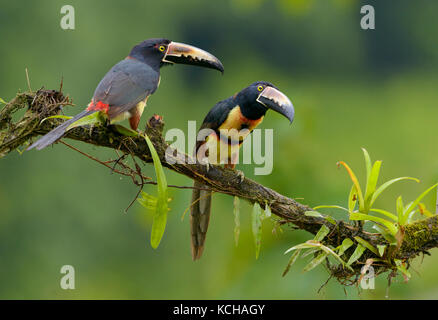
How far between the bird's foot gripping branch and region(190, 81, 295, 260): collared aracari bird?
44cm

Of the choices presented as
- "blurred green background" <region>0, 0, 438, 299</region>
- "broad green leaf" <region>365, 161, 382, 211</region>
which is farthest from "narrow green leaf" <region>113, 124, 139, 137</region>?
"blurred green background" <region>0, 0, 438, 299</region>

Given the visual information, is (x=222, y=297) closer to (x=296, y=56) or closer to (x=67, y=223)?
(x=67, y=223)

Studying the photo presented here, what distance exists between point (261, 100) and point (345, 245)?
0.81m

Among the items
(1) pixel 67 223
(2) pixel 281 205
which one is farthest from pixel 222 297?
(1) pixel 67 223

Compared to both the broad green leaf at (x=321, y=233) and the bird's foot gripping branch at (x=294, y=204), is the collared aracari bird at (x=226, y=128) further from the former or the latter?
the broad green leaf at (x=321, y=233)

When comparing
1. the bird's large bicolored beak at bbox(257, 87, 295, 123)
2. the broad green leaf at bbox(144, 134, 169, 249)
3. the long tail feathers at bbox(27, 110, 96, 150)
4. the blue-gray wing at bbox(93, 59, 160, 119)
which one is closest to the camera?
the long tail feathers at bbox(27, 110, 96, 150)

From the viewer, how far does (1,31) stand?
27.2 ft

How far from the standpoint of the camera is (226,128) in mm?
3100

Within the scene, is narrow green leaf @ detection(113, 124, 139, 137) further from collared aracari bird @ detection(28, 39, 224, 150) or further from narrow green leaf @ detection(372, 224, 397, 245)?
narrow green leaf @ detection(372, 224, 397, 245)

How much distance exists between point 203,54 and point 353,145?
5.88 m

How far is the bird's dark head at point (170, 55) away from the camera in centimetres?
281

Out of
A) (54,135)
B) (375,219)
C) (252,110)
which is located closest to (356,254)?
(375,219)

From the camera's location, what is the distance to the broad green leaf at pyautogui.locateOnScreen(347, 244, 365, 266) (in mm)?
2443

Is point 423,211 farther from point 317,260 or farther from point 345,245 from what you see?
point 317,260
